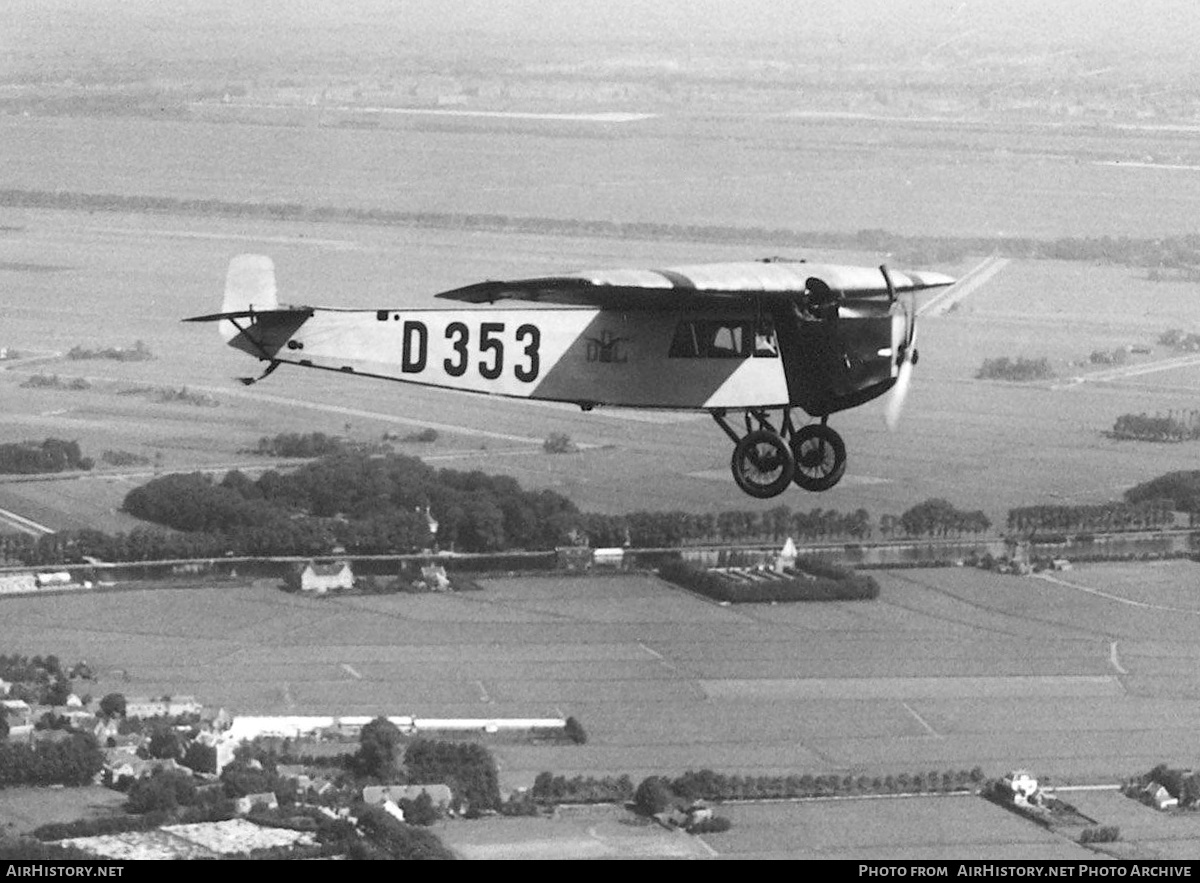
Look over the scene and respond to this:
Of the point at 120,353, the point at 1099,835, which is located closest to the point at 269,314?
the point at 1099,835

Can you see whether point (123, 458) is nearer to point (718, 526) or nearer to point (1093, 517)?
point (718, 526)

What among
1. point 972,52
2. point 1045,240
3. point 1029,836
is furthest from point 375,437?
point 972,52

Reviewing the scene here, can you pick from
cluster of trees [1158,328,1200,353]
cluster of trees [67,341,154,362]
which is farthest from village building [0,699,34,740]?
cluster of trees [1158,328,1200,353]

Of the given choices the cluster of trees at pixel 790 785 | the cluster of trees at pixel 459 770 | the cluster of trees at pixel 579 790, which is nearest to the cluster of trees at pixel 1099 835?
the cluster of trees at pixel 790 785

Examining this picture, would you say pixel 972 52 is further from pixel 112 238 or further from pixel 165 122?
pixel 112 238

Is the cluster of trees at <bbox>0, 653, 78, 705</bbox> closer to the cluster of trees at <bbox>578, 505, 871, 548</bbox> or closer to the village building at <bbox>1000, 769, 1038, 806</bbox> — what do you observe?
the cluster of trees at <bbox>578, 505, 871, 548</bbox>

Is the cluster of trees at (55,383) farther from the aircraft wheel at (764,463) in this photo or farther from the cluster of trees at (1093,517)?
the aircraft wheel at (764,463)
